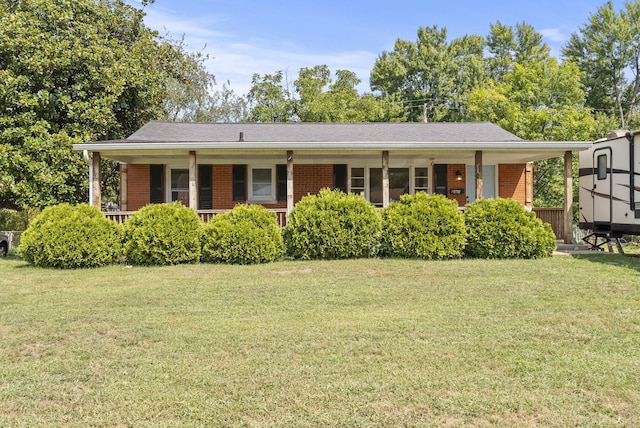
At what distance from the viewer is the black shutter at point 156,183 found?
51.7 feet

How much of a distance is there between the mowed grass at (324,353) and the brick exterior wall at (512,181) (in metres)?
8.79

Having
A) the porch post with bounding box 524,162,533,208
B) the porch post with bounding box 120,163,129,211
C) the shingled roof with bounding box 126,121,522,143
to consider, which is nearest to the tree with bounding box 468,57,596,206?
the porch post with bounding box 524,162,533,208

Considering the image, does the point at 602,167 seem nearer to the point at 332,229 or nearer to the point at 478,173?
the point at 478,173

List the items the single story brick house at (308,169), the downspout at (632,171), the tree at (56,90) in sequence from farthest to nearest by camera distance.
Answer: the single story brick house at (308,169)
the tree at (56,90)
the downspout at (632,171)

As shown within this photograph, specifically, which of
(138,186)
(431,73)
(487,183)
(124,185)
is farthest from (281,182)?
(431,73)

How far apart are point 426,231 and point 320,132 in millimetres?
6297

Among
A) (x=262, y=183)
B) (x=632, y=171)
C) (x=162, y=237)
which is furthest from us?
(x=262, y=183)

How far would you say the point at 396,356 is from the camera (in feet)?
14.1

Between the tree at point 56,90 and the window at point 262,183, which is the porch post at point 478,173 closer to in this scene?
the window at point 262,183

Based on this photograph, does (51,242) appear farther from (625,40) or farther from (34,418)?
(625,40)

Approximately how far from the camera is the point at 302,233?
34.9 ft

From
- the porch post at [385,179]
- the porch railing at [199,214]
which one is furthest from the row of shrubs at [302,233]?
the porch post at [385,179]

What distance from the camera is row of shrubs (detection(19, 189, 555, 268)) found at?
33.5 feet

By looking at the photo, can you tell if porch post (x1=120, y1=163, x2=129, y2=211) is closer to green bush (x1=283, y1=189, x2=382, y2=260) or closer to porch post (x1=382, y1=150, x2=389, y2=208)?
green bush (x1=283, y1=189, x2=382, y2=260)
